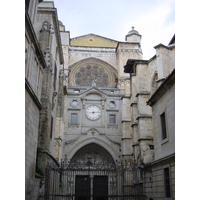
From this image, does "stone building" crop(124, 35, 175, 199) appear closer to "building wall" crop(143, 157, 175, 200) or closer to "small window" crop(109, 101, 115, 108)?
"building wall" crop(143, 157, 175, 200)

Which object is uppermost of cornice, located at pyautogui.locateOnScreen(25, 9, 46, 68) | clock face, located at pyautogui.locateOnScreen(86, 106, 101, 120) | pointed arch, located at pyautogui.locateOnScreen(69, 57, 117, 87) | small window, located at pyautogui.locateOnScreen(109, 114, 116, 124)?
pointed arch, located at pyautogui.locateOnScreen(69, 57, 117, 87)

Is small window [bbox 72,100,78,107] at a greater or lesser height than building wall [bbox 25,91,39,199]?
greater

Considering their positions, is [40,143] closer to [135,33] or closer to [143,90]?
[143,90]

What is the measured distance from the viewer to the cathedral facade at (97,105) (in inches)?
449

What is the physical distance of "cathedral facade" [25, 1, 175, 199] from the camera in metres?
11.4

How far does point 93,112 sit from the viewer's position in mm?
29109

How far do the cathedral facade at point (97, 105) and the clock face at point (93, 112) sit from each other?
0.35ft

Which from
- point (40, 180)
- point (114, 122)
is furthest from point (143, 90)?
point (40, 180)

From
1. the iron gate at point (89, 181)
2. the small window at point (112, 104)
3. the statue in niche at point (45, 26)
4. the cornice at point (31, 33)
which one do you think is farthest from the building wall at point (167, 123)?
the small window at point (112, 104)

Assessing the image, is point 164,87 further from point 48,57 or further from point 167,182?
point 48,57

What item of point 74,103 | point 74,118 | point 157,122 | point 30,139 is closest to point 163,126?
point 157,122

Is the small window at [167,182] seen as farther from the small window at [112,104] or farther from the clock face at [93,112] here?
the small window at [112,104]

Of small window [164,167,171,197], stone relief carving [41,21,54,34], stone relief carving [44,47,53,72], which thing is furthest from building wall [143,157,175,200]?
stone relief carving [41,21,54,34]

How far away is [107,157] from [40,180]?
16.0 m
